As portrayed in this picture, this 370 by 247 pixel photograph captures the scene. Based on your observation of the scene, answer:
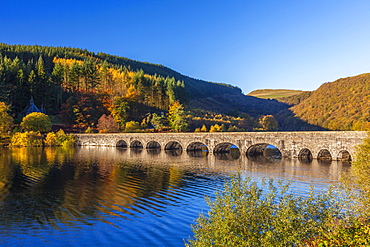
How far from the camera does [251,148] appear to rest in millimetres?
56594

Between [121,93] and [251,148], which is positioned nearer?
[251,148]

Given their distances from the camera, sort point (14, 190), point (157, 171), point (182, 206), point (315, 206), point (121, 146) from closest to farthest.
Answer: point (315, 206) → point (182, 206) → point (14, 190) → point (157, 171) → point (121, 146)

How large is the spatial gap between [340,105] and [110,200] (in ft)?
415

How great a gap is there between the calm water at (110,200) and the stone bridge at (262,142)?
5809 mm

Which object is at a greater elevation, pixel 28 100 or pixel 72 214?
pixel 28 100

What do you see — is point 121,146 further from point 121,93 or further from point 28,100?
point 121,93

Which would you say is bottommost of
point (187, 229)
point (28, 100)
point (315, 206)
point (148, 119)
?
point (187, 229)

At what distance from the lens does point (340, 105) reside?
12581 cm

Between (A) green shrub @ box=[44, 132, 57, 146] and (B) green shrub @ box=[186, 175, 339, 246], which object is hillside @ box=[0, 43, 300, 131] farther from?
(B) green shrub @ box=[186, 175, 339, 246]

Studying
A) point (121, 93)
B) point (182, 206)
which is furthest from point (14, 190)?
point (121, 93)

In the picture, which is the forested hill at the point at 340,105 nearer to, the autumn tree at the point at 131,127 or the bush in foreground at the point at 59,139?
the autumn tree at the point at 131,127

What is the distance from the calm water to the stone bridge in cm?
581

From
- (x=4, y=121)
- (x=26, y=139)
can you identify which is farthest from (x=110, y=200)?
(x=4, y=121)

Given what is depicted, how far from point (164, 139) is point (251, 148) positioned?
21.1 metres
